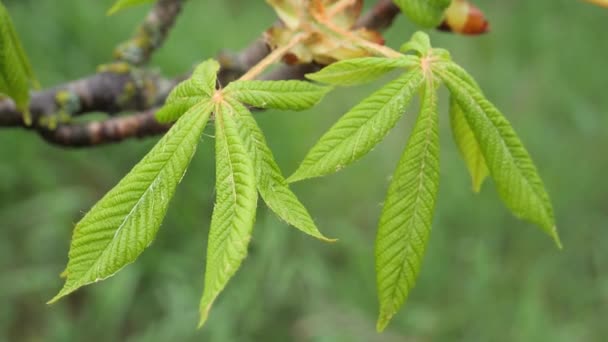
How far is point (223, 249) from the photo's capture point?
22.9 inches

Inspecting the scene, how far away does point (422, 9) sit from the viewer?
2.35ft

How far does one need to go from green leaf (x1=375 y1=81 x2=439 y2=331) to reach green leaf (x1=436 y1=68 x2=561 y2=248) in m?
0.06

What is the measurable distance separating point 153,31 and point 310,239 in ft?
5.33

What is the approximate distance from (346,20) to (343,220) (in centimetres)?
195

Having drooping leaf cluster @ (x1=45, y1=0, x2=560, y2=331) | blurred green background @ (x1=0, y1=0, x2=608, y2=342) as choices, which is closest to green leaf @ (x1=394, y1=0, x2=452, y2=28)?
drooping leaf cluster @ (x1=45, y1=0, x2=560, y2=331)

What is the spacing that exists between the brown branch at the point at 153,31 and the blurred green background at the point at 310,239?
1188 mm

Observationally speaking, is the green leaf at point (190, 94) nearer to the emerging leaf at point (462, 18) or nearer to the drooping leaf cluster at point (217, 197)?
the drooping leaf cluster at point (217, 197)

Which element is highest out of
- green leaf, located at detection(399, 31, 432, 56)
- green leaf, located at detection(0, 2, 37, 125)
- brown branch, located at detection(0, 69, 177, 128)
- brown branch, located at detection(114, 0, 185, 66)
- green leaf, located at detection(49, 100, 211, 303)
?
green leaf, located at detection(399, 31, 432, 56)

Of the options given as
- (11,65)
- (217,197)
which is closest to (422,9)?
(217,197)

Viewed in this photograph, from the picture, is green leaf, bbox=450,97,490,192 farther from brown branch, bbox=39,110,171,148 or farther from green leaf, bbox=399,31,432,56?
brown branch, bbox=39,110,171,148

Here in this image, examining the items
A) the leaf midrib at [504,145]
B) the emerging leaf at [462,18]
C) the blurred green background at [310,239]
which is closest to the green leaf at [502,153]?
the leaf midrib at [504,145]

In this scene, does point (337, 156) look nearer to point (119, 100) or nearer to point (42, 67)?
point (119, 100)

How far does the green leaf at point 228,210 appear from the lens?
57cm

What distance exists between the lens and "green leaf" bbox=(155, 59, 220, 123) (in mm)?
686
